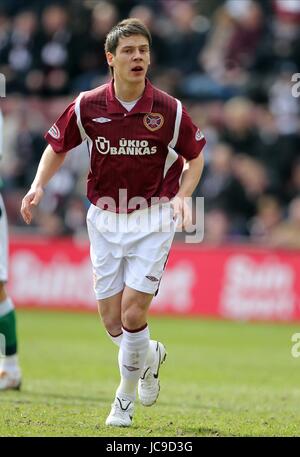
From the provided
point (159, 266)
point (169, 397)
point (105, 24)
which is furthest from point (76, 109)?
point (105, 24)

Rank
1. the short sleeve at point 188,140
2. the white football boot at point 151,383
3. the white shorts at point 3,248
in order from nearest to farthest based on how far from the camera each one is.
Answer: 1. the short sleeve at point 188,140
2. the white football boot at point 151,383
3. the white shorts at point 3,248

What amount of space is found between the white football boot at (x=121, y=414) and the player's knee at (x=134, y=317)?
557 millimetres

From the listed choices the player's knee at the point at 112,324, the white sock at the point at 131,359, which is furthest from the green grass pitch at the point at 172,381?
the player's knee at the point at 112,324

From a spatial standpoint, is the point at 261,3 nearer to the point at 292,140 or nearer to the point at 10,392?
the point at 292,140

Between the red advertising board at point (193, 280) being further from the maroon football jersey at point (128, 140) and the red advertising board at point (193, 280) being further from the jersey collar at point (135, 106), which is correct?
the jersey collar at point (135, 106)

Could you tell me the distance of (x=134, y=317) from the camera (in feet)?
25.6

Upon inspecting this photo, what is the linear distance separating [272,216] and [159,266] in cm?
1052

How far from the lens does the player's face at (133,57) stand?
25.6 ft

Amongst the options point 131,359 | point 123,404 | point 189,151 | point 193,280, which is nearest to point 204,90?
point 193,280

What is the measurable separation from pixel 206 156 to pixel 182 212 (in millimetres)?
11487

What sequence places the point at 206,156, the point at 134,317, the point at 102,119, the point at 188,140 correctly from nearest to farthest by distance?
1. the point at 134,317
2. the point at 102,119
3. the point at 188,140
4. the point at 206,156

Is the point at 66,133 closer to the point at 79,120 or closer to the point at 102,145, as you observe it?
the point at 79,120
